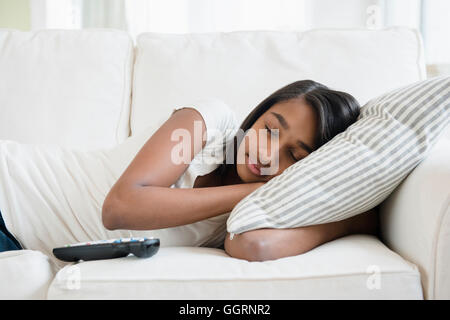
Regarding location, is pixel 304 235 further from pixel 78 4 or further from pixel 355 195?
pixel 78 4

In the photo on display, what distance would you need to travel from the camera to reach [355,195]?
829 mm

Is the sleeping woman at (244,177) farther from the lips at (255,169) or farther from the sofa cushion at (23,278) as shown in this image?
the sofa cushion at (23,278)

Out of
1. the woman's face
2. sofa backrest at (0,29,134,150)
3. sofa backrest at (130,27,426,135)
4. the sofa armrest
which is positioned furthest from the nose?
sofa backrest at (0,29,134,150)

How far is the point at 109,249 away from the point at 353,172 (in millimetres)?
454

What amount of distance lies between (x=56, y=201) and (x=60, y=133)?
15.6 inches

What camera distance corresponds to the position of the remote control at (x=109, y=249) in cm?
78

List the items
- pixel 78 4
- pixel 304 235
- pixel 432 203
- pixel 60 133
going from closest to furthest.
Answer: pixel 432 203 < pixel 304 235 < pixel 60 133 < pixel 78 4

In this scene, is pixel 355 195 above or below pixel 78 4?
below

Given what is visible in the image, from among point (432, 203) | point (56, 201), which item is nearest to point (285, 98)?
point (432, 203)

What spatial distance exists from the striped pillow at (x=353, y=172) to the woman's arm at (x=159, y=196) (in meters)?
0.09

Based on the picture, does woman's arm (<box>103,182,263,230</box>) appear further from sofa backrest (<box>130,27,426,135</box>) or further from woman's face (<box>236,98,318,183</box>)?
sofa backrest (<box>130,27,426,135</box>)

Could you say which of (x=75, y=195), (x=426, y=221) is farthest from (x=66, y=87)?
(x=426, y=221)

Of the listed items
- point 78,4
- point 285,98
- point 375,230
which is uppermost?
point 78,4

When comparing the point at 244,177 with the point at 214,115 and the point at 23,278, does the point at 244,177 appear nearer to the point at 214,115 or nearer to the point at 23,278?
the point at 214,115
